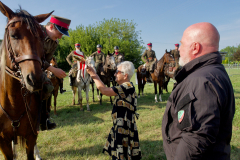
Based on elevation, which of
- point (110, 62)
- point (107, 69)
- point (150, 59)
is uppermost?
point (150, 59)

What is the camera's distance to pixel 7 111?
213cm

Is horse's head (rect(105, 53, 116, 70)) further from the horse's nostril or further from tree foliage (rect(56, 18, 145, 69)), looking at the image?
tree foliage (rect(56, 18, 145, 69))

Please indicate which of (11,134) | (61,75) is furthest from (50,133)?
(61,75)

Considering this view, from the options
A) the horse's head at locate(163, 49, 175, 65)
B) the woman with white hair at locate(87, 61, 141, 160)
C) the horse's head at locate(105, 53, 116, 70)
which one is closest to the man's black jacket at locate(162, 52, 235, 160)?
the woman with white hair at locate(87, 61, 141, 160)

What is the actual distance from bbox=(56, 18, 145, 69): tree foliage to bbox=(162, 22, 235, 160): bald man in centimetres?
3640

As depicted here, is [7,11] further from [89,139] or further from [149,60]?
[149,60]

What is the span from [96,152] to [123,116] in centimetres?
158

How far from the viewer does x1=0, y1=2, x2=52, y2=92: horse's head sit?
5.40 feet

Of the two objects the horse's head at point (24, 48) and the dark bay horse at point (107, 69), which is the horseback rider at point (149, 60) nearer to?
the dark bay horse at point (107, 69)

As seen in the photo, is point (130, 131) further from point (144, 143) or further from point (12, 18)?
point (12, 18)

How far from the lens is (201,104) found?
1.05 meters

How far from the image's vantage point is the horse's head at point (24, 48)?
64.8 inches

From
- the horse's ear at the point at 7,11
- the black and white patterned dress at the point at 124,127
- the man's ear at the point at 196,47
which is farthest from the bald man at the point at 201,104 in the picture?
the horse's ear at the point at 7,11

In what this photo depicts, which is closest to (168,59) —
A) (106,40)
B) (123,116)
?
(123,116)
